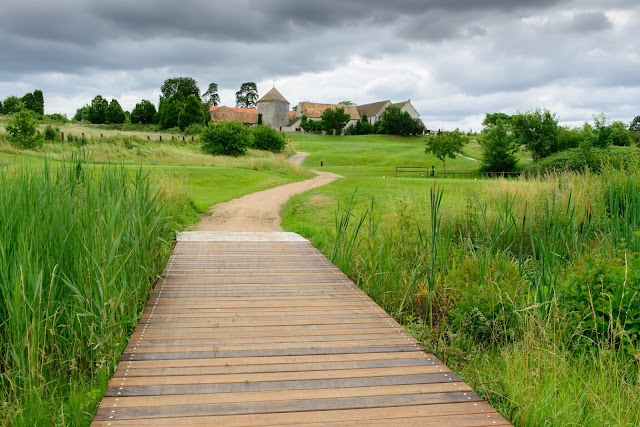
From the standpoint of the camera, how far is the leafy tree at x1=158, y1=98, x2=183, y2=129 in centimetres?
5828

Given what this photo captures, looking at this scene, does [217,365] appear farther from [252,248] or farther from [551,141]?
[551,141]

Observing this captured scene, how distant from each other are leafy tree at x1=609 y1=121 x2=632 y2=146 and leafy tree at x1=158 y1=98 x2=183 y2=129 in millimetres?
40332

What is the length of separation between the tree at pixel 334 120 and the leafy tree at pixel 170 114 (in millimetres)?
28663

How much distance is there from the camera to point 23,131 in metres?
29.5

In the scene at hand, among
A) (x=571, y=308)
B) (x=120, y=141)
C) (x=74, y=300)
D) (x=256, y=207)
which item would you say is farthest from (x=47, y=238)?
(x=120, y=141)

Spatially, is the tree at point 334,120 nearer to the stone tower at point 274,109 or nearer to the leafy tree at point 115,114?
the stone tower at point 274,109

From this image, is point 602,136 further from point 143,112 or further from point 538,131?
point 143,112

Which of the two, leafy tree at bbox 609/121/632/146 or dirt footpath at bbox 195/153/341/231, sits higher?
leafy tree at bbox 609/121/632/146

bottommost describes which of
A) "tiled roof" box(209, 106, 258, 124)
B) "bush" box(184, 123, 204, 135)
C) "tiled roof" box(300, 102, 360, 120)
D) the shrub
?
the shrub

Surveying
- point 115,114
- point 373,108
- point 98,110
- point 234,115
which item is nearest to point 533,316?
point 115,114

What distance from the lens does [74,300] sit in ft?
13.7

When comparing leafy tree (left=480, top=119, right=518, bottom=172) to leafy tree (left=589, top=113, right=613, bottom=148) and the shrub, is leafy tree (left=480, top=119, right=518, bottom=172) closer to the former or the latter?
leafy tree (left=589, top=113, right=613, bottom=148)

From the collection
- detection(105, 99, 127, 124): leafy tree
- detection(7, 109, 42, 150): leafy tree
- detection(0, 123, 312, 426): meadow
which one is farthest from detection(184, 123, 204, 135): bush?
detection(0, 123, 312, 426): meadow

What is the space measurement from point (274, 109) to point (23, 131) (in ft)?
203
